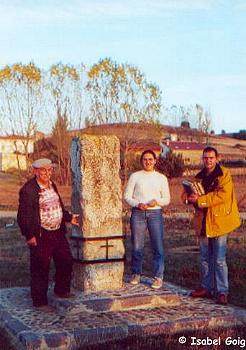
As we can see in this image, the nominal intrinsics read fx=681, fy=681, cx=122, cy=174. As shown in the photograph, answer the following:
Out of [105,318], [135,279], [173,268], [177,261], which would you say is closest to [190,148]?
[177,261]

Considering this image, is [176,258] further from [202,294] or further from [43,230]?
[43,230]

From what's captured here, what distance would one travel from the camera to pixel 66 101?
→ 36844 millimetres

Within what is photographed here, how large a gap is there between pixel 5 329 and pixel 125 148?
27.6 metres

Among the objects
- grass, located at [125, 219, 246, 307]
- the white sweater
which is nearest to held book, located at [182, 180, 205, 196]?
the white sweater

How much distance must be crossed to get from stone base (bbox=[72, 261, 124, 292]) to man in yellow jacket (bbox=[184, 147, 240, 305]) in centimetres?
102

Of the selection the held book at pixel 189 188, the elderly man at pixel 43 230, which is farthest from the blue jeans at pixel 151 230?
the elderly man at pixel 43 230

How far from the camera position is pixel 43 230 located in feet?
24.6

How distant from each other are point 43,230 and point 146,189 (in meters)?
1.29

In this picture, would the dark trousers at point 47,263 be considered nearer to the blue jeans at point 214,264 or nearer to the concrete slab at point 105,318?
the concrete slab at point 105,318

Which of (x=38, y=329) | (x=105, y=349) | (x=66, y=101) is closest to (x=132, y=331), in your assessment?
(x=105, y=349)

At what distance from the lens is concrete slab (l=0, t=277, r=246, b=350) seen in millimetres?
6312

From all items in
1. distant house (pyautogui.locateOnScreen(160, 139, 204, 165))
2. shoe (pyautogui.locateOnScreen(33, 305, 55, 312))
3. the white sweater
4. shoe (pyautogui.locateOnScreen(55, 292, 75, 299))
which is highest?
distant house (pyautogui.locateOnScreen(160, 139, 204, 165))

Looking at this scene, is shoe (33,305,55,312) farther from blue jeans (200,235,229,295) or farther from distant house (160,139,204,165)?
distant house (160,139,204,165)

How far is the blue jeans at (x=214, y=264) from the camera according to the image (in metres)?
7.56
